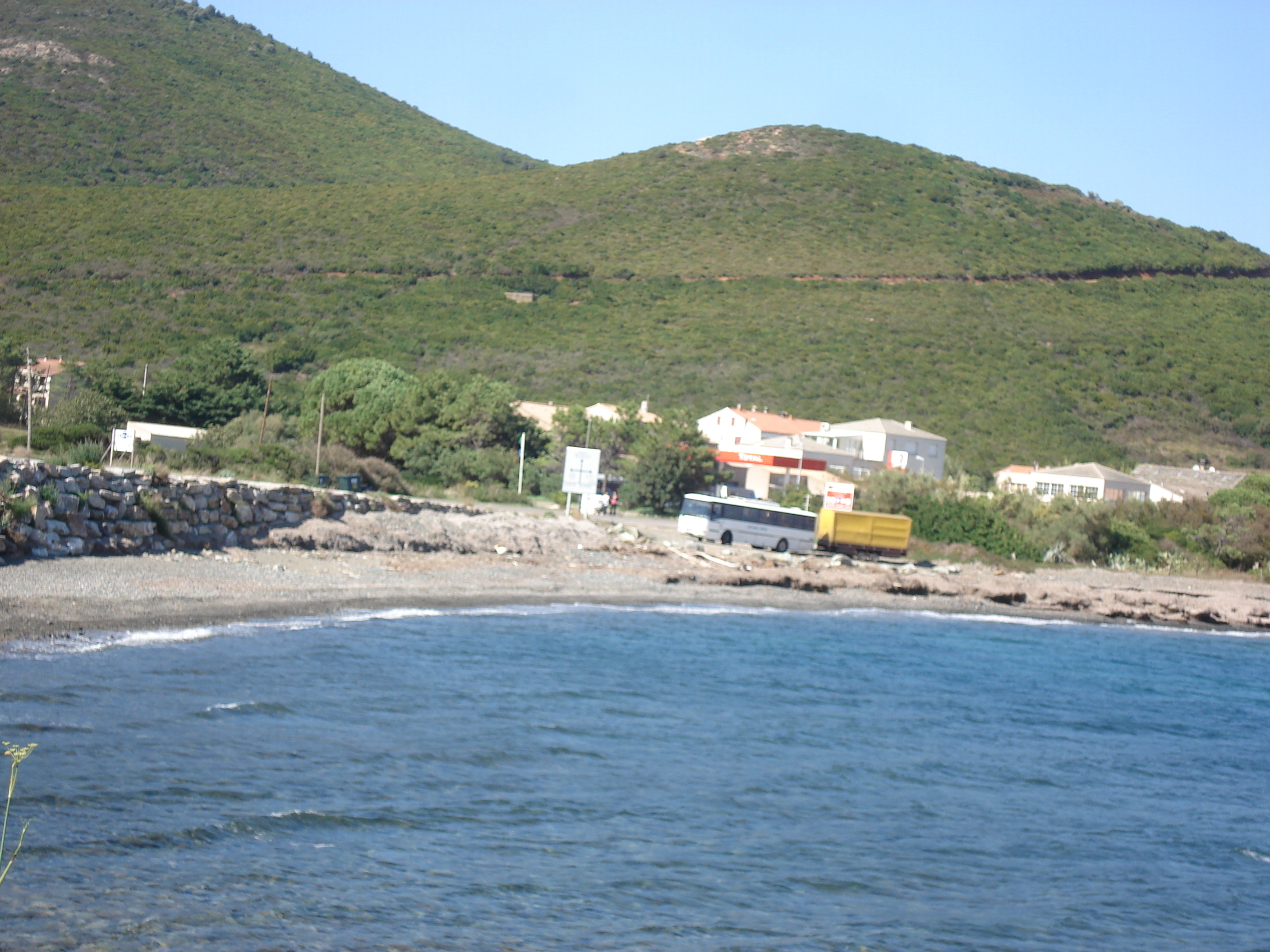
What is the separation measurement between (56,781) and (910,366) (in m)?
63.4

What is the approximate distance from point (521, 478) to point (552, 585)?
53.5ft

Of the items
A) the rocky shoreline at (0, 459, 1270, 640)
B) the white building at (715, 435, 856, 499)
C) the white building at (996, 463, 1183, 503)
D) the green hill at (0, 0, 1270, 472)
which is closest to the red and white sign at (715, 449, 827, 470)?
the white building at (715, 435, 856, 499)

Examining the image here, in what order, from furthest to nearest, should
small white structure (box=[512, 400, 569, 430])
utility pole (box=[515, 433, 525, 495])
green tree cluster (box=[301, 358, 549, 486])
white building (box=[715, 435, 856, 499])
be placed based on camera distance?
white building (box=[715, 435, 856, 499]) → small white structure (box=[512, 400, 569, 430]) → green tree cluster (box=[301, 358, 549, 486]) → utility pole (box=[515, 433, 525, 495])

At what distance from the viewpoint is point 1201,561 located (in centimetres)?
3919

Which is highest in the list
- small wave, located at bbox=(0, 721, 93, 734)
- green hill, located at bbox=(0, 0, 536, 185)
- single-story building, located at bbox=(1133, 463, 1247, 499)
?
green hill, located at bbox=(0, 0, 536, 185)

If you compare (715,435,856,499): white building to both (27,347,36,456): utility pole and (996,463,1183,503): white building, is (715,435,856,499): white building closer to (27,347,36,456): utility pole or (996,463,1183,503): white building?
(996,463,1183,503): white building

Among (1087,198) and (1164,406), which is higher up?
Result: (1087,198)

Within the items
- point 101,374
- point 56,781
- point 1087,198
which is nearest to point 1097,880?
point 56,781

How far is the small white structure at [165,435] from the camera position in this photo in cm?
3428

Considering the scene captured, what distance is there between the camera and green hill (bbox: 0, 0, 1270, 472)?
207 feet

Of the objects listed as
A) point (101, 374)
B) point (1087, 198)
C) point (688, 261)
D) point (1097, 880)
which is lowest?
point (1097, 880)

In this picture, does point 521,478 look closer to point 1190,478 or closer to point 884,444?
point 884,444

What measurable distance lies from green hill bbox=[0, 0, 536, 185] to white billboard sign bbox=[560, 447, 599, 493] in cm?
6737

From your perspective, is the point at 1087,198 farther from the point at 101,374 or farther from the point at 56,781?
the point at 56,781
